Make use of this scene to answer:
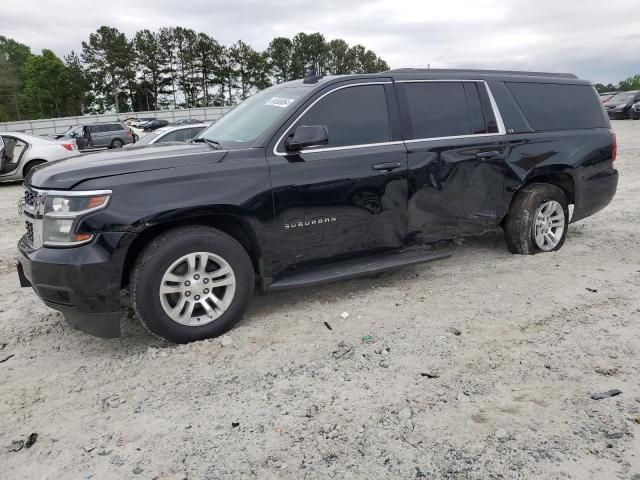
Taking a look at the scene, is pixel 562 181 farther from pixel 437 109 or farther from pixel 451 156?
pixel 437 109

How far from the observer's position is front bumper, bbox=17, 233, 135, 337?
329 cm

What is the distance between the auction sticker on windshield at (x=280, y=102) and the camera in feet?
13.6

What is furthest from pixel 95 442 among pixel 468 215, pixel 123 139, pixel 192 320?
pixel 123 139

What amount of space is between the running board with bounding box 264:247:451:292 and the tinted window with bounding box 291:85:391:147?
38.9 inches

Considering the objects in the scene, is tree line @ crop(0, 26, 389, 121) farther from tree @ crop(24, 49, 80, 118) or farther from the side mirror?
the side mirror

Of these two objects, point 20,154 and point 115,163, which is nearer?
point 115,163

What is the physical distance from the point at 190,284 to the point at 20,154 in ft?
36.4

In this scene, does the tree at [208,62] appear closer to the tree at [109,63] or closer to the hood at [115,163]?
the tree at [109,63]

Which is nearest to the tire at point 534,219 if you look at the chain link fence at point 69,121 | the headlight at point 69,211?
the headlight at point 69,211

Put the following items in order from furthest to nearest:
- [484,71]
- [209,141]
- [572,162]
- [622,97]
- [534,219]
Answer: [622,97]
[572,162]
[534,219]
[484,71]
[209,141]

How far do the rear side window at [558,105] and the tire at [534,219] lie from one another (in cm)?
68

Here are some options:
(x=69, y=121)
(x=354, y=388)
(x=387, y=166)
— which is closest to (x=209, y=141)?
(x=387, y=166)

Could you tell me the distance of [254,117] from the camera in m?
4.39

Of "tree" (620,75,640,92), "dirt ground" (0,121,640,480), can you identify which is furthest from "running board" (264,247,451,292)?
"tree" (620,75,640,92)
